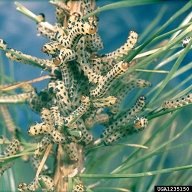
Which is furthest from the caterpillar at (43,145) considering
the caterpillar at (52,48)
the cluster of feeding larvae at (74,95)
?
the caterpillar at (52,48)

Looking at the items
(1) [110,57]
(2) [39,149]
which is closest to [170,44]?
(1) [110,57]

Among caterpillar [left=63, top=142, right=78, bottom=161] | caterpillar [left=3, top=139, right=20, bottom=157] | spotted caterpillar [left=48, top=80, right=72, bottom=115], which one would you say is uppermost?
spotted caterpillar [left=48, top=80, right=72, bottom=115]

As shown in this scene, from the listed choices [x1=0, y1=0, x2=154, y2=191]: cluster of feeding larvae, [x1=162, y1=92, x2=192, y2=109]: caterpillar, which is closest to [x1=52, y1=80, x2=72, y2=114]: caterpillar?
[x1=0, y1=0, x2=154, y2=191]: cluster of feeding larvae

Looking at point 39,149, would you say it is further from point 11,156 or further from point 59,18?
point 59,18

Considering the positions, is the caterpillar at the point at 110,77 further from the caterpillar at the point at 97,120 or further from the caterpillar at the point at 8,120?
the caterpillar at the point at 8,120

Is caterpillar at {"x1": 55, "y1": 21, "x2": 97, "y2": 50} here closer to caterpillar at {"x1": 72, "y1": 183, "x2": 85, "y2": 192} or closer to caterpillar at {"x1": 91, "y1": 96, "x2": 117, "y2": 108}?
caterpillar at {"x1": 91, "y1": 96, "x2": 117, "y2": 108}

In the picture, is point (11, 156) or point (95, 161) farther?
point (95, 161)
